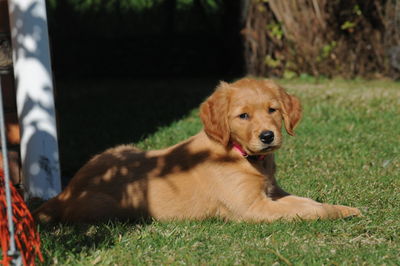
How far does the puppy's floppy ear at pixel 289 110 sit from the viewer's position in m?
4.47

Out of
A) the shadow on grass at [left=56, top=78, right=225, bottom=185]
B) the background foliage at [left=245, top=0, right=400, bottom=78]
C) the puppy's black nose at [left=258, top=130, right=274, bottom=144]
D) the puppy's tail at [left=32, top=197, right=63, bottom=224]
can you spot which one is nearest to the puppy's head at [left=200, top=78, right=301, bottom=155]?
the puppy's black nose at [left=258, top=130, right=274, bottom=144]

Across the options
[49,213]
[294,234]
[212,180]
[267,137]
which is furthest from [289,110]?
[49,213]

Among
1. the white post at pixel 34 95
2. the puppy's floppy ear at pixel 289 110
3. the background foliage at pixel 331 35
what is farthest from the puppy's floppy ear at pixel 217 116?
the background foliage at pixel 331 35

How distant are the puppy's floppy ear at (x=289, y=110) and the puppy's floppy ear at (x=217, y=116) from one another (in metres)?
0.37

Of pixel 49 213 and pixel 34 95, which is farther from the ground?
pixel 34 95

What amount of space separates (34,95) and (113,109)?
4.69 meters

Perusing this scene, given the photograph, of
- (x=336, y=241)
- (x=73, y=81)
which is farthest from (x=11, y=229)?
(x=73, y=81)

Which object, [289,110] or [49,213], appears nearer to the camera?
[49,213]

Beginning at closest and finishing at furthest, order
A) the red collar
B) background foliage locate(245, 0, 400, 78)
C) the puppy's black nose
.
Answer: the puppy's black nose
the red collar
background foliage locate(245, 0, 400, 78)

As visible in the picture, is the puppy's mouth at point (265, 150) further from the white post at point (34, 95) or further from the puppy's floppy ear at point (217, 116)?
the white post at point (34, 95)

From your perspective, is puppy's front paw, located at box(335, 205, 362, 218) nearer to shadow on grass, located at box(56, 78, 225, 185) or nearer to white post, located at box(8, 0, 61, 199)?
white post, located at box(8, 0, 61, 199)

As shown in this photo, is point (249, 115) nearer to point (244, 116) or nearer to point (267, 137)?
point (244, 116)

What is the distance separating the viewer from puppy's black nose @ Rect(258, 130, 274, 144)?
4.12 meters

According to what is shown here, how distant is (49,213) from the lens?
4.21m
